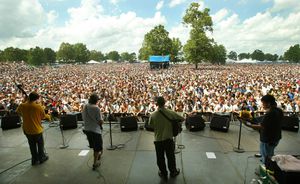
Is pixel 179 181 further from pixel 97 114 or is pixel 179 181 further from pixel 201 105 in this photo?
pixel 201 105

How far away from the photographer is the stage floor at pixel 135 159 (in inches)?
167

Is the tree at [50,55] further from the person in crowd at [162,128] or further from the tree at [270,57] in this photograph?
the tree at [270,57]

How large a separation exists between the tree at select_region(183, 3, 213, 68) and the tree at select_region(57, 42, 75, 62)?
79.4 metres

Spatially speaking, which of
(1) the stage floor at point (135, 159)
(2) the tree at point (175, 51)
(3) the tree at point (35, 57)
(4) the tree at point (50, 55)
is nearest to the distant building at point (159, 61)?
(2) the tree at point (175, 51)

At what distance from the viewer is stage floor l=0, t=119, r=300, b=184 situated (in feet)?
13.9

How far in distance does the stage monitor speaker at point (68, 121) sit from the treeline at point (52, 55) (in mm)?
84836

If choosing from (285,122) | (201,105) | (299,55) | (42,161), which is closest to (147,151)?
(42,161)

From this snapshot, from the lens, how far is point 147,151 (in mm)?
5598

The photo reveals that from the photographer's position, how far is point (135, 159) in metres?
5.12

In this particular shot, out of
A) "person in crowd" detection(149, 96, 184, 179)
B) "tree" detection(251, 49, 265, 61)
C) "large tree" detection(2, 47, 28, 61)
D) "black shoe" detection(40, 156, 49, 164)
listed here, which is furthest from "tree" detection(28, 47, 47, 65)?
"tree" detection(251, 49, 265, 61)

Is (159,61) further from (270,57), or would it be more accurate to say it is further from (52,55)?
(270,57)

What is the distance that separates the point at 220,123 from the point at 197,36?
3792 centimetres

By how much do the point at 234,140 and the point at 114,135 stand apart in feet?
12.3

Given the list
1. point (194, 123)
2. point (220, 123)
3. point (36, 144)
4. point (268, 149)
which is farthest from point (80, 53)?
point (268, 149)
